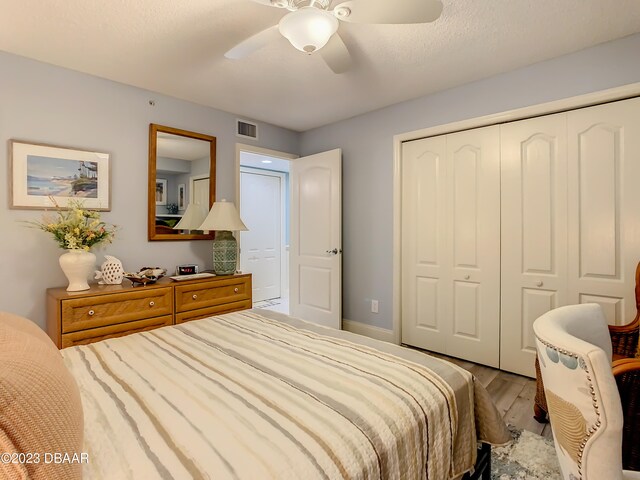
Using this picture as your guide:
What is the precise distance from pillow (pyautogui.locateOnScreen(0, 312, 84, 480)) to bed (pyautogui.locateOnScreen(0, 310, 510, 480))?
0.50 feet

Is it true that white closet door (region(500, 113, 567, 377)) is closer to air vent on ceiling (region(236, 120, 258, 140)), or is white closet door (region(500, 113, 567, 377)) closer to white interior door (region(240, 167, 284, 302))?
air vent on ceiling (region(236, 120, 258, 140))

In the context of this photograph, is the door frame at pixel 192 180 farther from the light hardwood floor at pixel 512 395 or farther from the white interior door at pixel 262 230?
the light hardwood floor at pixel 512 395

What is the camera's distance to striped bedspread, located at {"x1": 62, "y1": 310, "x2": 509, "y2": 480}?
29.7 inches

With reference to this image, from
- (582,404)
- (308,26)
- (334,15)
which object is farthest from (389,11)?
(582,404)

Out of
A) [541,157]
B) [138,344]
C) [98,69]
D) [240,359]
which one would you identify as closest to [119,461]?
[240,359]

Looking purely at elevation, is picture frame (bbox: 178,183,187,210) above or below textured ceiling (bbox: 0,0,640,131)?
Answer: below

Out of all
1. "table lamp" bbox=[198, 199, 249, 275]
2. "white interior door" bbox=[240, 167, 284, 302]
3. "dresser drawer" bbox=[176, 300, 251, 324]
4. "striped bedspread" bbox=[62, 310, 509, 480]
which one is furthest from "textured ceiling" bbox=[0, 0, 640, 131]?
"white interior door" bbox=[240, 167, 284, 302]

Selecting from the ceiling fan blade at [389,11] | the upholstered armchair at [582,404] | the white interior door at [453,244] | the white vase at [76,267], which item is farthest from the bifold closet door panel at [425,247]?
the white vase at [76,267]

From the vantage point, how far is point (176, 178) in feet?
10.1

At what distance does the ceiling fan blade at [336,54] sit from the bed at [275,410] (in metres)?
1.57

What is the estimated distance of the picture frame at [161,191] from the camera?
293cm

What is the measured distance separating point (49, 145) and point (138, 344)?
189 centimetres

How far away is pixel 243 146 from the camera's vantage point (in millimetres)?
3574

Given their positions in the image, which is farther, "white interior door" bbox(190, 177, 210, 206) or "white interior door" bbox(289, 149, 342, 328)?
"white interior door" bbox(289, 149, 342, 328)
